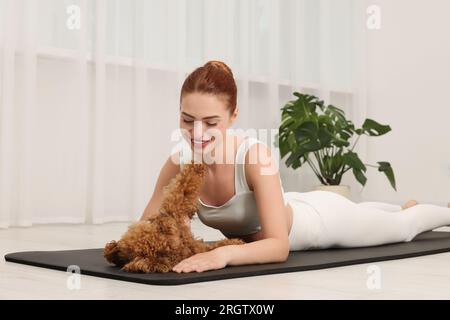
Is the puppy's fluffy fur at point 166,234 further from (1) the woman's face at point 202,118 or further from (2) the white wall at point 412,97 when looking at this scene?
(2) the white wall at point 412,97

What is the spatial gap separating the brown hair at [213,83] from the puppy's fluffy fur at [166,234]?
0.20 meters

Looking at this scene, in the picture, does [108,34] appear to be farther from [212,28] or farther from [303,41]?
[303,41]

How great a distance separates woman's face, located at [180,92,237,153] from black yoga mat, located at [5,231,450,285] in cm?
32

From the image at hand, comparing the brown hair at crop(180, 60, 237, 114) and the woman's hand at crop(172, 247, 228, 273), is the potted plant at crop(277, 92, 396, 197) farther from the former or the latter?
the woman's hand at crop(172, 247, 228, 273)

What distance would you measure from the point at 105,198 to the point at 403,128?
256cm

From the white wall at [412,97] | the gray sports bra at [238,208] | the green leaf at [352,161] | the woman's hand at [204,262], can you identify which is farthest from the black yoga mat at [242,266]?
the white wall at [412,97]

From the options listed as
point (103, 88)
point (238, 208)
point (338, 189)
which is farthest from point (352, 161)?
point (238, 208)

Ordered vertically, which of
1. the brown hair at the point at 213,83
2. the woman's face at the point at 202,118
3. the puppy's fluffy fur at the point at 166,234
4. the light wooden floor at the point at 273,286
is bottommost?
the light wooden floor at the point at 273,286

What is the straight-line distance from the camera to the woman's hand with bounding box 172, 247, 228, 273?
5.13 ft

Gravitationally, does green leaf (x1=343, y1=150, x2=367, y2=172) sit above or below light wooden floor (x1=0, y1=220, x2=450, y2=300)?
above

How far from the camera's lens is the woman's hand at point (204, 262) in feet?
5.13

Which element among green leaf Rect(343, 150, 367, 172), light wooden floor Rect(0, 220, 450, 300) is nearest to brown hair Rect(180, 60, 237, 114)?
light wooden floor Rect(0, 220, 450, 300)

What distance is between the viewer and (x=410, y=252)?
218cm
